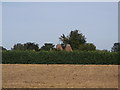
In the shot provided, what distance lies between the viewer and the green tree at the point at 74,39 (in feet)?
187

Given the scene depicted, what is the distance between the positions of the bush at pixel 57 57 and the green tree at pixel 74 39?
2137cm

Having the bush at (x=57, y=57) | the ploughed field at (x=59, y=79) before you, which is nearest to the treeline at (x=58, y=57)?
the bush at (x=57, y=57)

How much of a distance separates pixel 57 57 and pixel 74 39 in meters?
23.8

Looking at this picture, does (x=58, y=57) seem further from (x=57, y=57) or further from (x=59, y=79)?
(x=59, y=79)

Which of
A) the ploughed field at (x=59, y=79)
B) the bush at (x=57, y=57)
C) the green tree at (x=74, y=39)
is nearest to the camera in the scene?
the ploughed field at (x=59, y=79)

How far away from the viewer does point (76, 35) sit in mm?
57875

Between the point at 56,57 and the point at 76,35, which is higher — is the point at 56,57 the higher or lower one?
the lower one

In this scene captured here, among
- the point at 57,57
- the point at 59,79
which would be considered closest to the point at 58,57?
the point at 57,57

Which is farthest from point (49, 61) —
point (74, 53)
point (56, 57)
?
point (74, 53)

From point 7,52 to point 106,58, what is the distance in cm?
1284

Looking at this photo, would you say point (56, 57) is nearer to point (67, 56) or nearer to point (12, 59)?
point (67, 56)

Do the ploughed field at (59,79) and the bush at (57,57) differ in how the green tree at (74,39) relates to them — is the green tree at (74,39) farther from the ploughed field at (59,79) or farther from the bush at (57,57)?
the ploughed field at (59,79)

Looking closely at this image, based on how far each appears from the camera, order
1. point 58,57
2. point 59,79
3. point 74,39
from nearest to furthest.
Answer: point 59,79 < point 58,57 < point 74,39

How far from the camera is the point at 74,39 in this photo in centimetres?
5797
